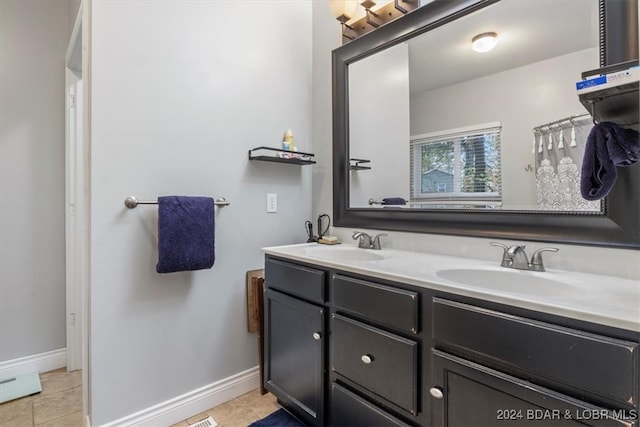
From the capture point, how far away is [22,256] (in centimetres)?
204

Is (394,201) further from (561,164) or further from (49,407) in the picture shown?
(49,407)

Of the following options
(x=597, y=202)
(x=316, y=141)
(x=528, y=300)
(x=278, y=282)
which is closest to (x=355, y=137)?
(x=316, y=141)

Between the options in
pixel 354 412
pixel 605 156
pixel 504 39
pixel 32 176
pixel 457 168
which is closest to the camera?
pixel 605 156

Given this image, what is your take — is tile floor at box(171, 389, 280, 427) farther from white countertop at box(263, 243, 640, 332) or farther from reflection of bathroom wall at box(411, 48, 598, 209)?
reflection of bathroom wall at box(411, 48, 598, 209)

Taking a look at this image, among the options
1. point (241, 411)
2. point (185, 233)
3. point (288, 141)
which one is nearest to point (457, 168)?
point (288, 141)

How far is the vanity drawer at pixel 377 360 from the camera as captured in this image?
3.41 feet

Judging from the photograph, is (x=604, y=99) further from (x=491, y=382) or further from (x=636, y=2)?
(x=491, y=382)

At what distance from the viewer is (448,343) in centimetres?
94

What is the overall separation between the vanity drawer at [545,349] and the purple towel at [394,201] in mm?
799

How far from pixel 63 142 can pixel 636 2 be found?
3.06m

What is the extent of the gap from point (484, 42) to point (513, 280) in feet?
3.48

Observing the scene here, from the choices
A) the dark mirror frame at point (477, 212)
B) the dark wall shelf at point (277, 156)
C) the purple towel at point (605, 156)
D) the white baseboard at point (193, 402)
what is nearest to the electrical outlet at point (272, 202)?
the dark wall shelf at point (277, 156)

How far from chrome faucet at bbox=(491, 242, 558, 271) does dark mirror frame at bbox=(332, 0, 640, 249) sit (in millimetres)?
87

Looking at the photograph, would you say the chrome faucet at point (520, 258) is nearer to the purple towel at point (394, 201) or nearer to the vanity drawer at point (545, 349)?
the vanity drawer at point (545, 349)
